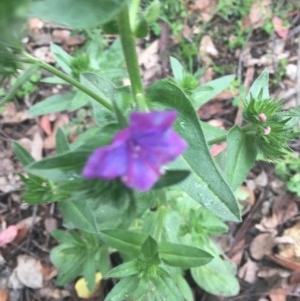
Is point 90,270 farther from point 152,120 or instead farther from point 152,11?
point 152,120

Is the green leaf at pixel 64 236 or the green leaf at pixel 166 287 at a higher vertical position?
the green leaf at pixel 64 236

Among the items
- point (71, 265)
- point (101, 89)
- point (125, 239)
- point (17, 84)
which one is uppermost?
point (17, 84)

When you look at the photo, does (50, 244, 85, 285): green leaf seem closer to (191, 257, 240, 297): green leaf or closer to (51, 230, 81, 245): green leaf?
(51, 230, 81, 245): green leaf

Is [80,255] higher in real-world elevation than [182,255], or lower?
lower

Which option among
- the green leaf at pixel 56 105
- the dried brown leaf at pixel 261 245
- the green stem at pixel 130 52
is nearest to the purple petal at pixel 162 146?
the green stem at pixel 130 52

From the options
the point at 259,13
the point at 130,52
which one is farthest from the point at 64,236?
the point at 259,13

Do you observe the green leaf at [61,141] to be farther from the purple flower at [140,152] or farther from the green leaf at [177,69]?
the purple flower at [140,152]
